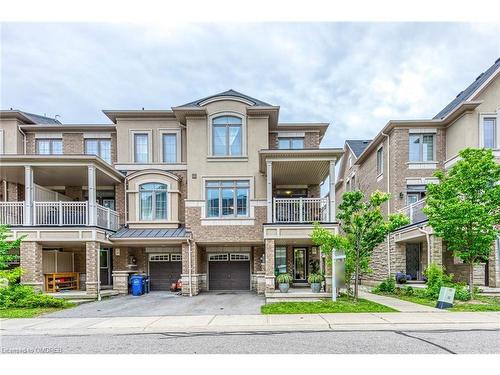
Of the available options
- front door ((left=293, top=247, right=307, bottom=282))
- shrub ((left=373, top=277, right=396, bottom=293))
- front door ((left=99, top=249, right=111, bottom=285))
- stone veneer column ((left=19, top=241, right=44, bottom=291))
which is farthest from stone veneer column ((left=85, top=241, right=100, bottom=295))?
shrub ((left=373, top=277, right=396, bottom=293))

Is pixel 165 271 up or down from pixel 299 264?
down

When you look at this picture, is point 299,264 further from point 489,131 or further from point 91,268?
point 489,131

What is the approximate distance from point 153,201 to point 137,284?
13.2 feet

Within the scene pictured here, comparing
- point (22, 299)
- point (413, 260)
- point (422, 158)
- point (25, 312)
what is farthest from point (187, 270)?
point (422, 158)

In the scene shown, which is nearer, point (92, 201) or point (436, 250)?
point (436, 250)

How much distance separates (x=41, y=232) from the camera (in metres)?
14.9

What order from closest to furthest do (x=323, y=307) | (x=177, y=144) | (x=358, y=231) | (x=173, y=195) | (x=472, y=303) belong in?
(x=323, y=307)
(x=472, y=303)
(x=358, y=231)
(x=173, y=195)
(x=177, y=144)

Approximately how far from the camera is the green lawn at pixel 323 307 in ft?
35.5

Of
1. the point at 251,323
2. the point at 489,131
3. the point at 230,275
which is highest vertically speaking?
the point at 489,131

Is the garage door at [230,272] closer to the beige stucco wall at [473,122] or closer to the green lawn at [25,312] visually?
the green lawn at [25,312]

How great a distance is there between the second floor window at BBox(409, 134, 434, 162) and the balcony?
1604cm

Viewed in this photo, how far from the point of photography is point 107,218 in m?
16.8

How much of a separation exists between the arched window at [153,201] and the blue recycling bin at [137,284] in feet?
9.67

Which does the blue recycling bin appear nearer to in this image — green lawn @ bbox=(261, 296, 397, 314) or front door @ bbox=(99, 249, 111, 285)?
front door @ bbox=(99, 249, 111, 285)
